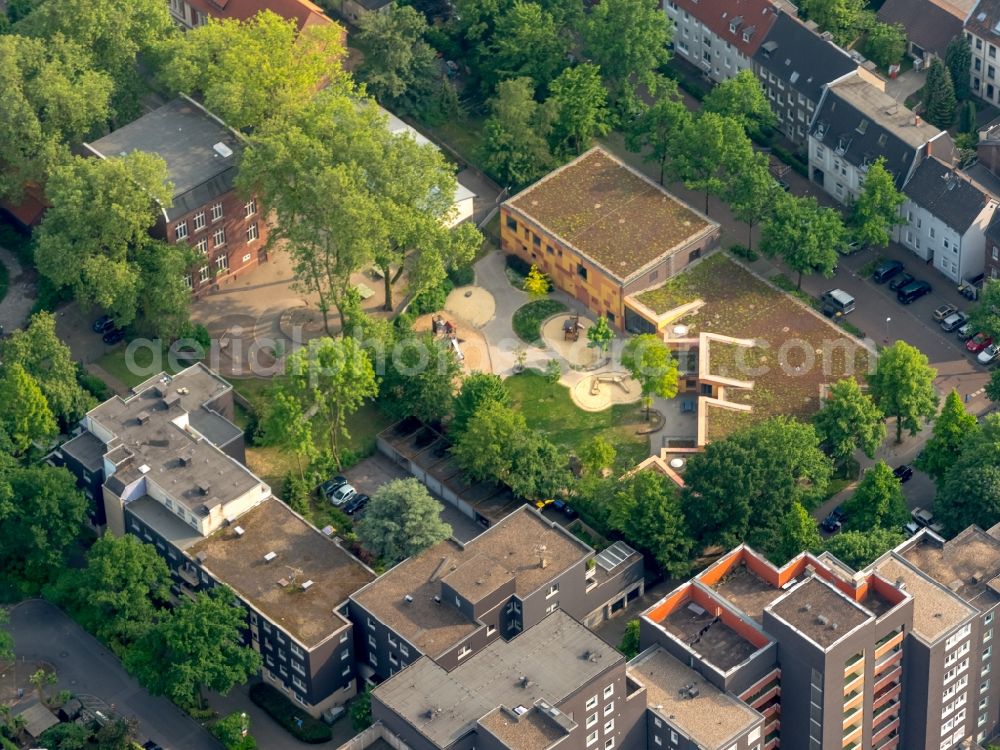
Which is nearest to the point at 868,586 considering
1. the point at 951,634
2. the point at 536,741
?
the point at 951,634

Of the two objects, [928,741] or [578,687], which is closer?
[578,687]

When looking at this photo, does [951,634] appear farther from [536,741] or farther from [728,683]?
[536,741]

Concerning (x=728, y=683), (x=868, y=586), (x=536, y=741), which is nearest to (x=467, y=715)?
(x=536, y=741)

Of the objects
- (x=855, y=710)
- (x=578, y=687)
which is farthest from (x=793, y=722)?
(x=578, y=687)

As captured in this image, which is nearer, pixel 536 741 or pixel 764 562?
pixel 536 741

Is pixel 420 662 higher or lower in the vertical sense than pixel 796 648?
lower

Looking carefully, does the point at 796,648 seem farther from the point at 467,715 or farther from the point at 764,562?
the point at 467,715

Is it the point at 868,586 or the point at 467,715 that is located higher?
the point at 868,586
